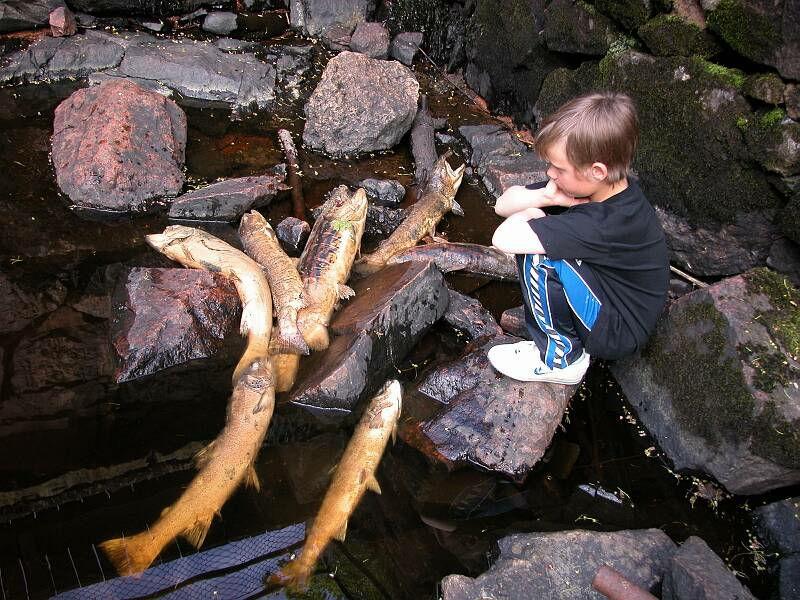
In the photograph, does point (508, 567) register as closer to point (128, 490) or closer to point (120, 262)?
point (128, 490)

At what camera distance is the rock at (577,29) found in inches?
246

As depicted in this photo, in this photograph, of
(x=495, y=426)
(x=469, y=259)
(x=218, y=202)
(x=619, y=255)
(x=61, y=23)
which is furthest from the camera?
(x=61, y=23)

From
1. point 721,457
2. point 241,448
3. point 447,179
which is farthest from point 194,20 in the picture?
point 721,457

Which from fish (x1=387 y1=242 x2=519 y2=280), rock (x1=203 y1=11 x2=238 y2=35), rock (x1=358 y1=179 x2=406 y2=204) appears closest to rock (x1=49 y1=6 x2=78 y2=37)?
rock (x1=203 y1=11 x2=238 y2=35)

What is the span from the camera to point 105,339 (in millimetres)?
4824

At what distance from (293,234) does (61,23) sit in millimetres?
5136

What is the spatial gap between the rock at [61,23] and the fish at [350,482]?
23.0 ft

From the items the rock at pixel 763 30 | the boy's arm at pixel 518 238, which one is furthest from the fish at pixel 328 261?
the rock at pixel 763 30

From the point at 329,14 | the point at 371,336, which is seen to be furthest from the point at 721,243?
the point at 329,14

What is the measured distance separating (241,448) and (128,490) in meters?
0.65

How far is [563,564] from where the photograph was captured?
133 inches

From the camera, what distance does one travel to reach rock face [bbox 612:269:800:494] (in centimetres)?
378

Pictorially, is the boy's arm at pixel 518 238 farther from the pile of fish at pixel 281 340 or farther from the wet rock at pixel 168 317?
the wet rock at pixel 168 317

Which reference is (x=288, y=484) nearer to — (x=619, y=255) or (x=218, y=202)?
(x=619, y=255)
